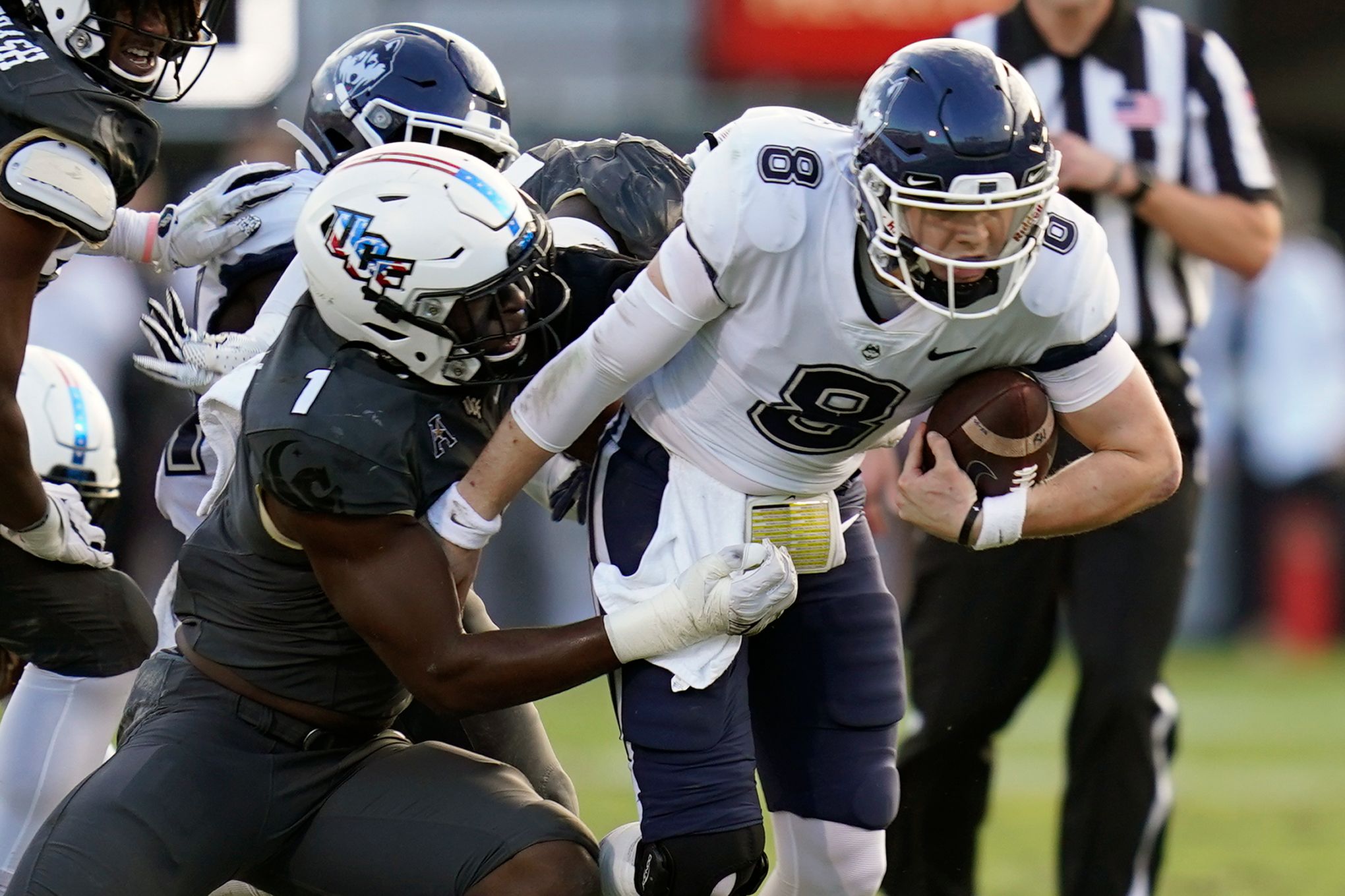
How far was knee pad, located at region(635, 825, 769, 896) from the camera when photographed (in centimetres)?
314

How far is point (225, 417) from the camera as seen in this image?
3396 mm

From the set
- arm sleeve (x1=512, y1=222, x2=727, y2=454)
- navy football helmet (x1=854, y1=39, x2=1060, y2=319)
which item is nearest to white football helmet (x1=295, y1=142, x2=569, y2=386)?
arm sleeve (x1=512, y1=222, x2=727, y2=454)

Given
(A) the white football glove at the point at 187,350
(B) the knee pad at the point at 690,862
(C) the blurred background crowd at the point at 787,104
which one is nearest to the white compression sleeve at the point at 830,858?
(B) the knee pad at the point at 690,862

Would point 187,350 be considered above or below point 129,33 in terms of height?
below

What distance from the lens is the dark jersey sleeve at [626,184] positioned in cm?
365

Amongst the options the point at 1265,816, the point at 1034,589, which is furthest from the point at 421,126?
→ the point at 1265,816

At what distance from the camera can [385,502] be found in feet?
10.0

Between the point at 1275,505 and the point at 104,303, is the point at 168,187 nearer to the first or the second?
the point at 104,303

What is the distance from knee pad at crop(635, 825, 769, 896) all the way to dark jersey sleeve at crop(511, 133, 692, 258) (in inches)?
44.1

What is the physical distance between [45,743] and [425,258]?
57.3 inches

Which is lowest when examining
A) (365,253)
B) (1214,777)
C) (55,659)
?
(1214,777)

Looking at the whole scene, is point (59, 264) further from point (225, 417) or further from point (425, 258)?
point (425, 258)

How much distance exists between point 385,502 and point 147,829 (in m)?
0.64

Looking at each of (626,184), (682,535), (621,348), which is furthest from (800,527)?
(626,184)
